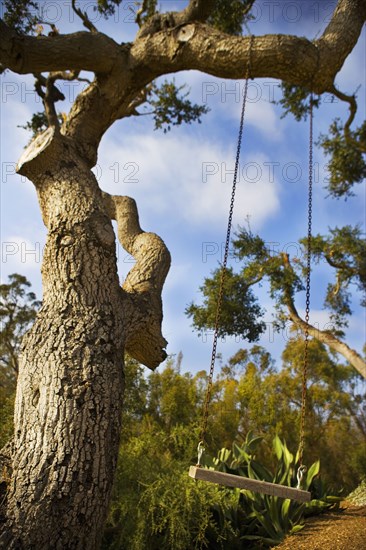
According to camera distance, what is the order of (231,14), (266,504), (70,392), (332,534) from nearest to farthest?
(70,392) < (332,534) < (266,504) < (231,14)

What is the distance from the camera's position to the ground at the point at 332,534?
4227mm

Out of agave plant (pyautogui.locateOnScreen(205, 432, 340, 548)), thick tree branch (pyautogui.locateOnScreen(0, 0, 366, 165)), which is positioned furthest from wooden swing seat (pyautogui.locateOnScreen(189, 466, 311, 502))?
thick tree branch (pyautogui.locateOnScreen(0, 0, 366, 165))

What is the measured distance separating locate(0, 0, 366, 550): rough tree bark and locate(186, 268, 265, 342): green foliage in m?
5.27

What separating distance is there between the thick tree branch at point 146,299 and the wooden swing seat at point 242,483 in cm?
112

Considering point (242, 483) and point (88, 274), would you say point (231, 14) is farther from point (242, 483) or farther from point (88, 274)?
point (242, 483)

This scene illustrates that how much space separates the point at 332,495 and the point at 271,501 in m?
1.32

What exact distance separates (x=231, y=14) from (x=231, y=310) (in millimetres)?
5946

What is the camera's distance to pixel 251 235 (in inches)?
445

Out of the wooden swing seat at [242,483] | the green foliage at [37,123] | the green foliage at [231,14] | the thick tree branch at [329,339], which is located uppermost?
the green foliage at [231,14]

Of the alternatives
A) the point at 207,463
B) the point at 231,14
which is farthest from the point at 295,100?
the point at 207,463

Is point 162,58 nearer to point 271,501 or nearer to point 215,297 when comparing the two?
point 271,501

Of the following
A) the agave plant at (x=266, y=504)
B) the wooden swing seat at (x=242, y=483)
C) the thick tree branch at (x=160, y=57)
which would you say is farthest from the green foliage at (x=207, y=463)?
the thick tree branch at (x=160, y=57)

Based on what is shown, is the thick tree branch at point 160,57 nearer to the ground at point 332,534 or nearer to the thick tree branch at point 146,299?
the thick tree branch at point 146,299

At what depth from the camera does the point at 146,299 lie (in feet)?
12.7
